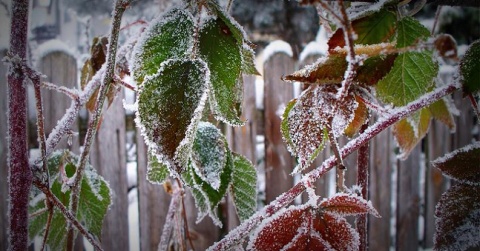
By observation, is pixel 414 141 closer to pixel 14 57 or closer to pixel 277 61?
pixel 14 57

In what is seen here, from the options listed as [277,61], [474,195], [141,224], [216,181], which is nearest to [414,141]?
[474,195]

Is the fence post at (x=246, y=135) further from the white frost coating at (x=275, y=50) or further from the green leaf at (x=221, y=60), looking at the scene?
the green leaf at (x=221, y=60)

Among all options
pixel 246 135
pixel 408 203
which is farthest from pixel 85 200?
pixel 408 203

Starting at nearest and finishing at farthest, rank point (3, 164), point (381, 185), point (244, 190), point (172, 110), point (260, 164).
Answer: point (172, 110), point (244, 190), point (3, 164), point (381, 185), point (260, 164)

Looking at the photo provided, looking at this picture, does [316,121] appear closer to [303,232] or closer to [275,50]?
[303,232]

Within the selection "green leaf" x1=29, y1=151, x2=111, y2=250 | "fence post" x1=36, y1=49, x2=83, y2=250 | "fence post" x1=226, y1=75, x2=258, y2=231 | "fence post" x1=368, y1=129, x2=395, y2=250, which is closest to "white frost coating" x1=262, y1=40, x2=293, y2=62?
"fence post" x1=226, y1=75, x2=258, y2=231

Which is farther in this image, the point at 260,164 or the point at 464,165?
the point at 260,164

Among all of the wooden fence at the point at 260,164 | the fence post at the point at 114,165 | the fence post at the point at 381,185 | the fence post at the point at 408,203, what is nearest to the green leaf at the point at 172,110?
the wooden fence at the point at 260,164
